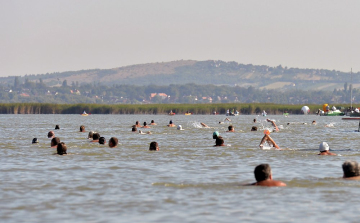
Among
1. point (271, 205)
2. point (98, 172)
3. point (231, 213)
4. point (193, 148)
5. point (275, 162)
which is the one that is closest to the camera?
point (231, 213)

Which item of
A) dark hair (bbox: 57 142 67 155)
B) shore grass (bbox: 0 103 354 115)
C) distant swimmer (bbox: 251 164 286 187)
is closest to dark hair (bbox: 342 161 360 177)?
distant swimmer (bbox: 251 164 286 187)

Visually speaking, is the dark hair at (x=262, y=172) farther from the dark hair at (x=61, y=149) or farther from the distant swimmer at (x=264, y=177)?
the dark hair at (x=61, y=149)

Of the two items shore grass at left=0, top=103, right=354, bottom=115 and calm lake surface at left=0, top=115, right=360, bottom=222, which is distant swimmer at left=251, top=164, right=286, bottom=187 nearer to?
calm lake surface at left=0, top=115, right=360, bottom=222

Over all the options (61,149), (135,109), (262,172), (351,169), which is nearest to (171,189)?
(262,172)

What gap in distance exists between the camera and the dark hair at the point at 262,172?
1952cm

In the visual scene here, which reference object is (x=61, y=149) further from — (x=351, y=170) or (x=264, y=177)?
(x=351, y=170)

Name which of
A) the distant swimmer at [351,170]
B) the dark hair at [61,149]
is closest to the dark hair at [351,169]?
the distant swimmer at [351,170]

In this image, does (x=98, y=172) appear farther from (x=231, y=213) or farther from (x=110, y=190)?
(x=231, y=213)

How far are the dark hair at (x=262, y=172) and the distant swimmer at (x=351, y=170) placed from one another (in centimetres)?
283

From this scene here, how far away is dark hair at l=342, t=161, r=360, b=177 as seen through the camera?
2114 cm

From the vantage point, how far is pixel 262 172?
19625mm

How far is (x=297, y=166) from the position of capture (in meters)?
27.0

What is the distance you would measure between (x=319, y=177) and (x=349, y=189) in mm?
3272

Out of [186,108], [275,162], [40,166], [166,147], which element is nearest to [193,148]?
[166,147]
